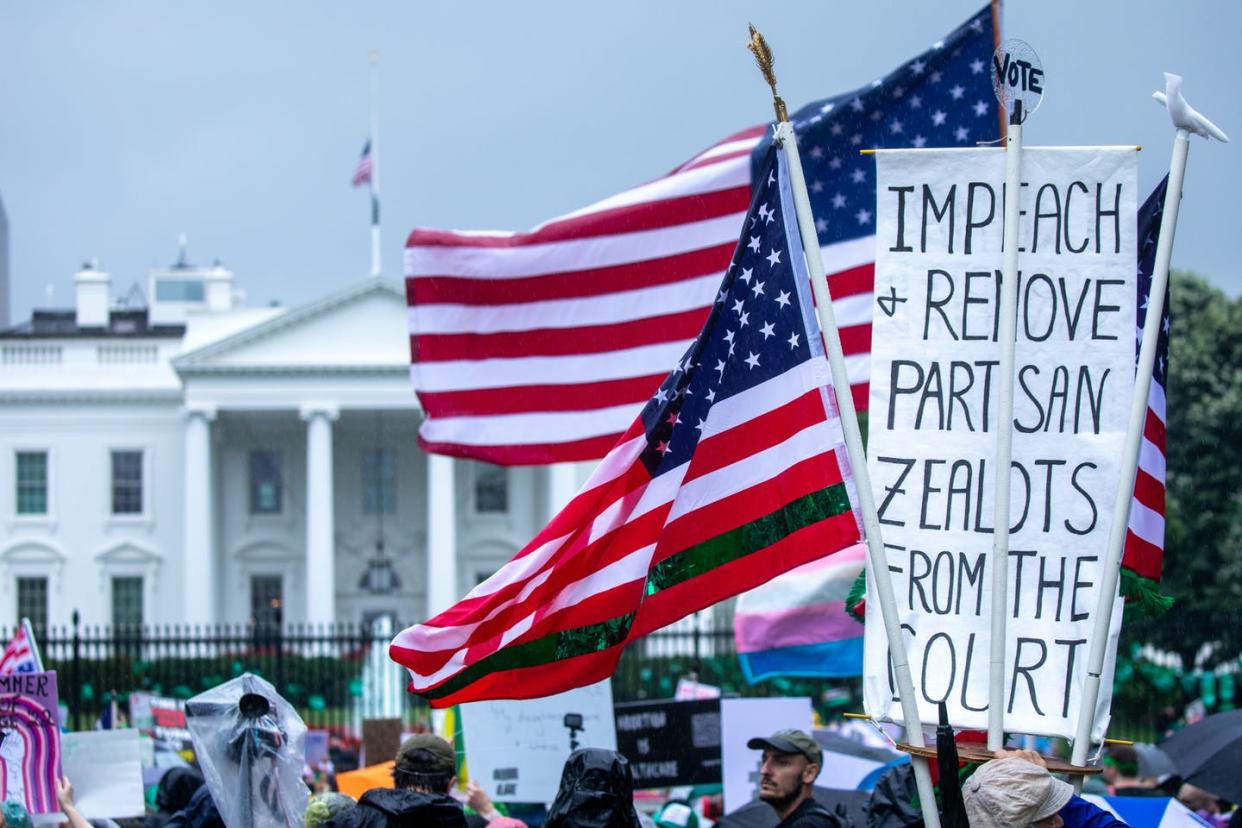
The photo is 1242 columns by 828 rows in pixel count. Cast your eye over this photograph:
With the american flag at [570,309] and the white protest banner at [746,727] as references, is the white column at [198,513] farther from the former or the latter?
the white protest banner at [746,727]

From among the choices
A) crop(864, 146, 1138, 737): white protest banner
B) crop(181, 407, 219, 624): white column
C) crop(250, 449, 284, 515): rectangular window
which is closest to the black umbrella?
crop(864, 146, 1138, 737): white protest banner

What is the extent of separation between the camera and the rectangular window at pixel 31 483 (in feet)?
175

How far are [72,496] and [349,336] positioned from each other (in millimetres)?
8818

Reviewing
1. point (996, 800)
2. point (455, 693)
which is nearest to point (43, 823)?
point (455, 693)

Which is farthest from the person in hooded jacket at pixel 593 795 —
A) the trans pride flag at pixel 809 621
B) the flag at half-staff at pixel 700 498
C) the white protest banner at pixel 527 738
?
the trans pride flag at pixel 809 621

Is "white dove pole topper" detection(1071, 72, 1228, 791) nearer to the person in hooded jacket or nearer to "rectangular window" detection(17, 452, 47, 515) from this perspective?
the person in hooded jacket

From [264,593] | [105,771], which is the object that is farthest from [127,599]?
[105,771]

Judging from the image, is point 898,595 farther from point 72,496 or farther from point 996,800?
point 72,496

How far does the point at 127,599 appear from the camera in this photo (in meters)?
53.4

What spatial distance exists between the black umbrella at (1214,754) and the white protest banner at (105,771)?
12.6 feet

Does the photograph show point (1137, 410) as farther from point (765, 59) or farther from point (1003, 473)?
point (765, 59)

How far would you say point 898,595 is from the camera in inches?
205

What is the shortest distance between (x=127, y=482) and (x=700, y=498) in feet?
162

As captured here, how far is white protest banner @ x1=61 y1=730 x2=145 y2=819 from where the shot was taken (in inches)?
280
